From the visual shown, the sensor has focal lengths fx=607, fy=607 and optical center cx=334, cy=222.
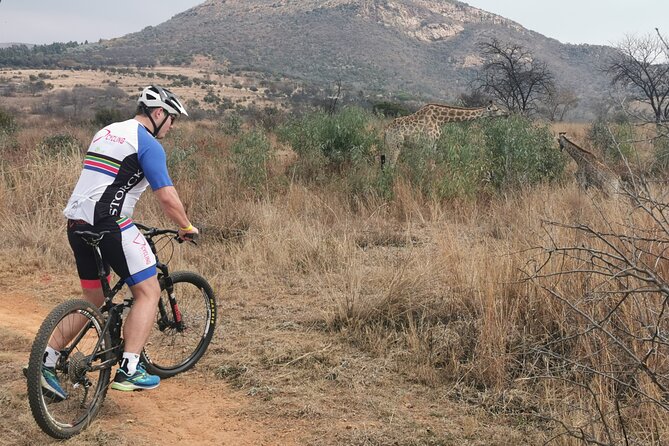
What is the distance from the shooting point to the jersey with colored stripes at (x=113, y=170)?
3734 mm

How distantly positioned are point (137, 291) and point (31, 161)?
8007 millimetres

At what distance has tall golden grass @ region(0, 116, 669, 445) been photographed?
382 centimetres

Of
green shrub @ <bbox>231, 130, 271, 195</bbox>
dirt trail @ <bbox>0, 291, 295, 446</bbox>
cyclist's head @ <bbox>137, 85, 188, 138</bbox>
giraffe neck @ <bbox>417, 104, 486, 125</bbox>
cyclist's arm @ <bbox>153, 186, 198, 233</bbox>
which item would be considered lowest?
dirt trail @ <bbox>0, 291, 295, 446</bbox>

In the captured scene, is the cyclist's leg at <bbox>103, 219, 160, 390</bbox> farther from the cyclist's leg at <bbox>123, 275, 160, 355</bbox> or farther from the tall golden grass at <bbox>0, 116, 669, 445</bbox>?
the tall golden grass at <bbox>0, 116, 669, 445</bbox>

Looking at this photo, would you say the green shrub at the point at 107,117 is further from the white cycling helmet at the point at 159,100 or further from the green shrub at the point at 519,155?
the white cycling helmet at the point at 159,100

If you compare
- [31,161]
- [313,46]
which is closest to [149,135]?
[31,161]

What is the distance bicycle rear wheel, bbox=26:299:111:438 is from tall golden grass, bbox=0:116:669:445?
6.44ft

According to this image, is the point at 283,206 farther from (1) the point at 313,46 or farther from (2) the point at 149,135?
(1) the point at 313,46

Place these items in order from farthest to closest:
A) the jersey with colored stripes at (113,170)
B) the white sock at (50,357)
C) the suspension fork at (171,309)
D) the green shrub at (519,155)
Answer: the green shrub at (519,155) < the suspension fork at (171,309) < the jersey with colored stripes at (113,170) < the white sock at (50,357)

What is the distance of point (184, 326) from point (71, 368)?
1.13m

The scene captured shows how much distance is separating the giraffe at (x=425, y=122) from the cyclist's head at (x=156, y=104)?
26.2 feet

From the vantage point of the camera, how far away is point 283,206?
9.12m

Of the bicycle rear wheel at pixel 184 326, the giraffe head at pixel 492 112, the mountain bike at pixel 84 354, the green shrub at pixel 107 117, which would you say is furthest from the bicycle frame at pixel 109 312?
the green shrub at pixel 107 117

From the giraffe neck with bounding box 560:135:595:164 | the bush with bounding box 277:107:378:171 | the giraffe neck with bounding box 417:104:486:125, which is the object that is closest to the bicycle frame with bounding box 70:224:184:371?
the giraffe neck with bounding box 560:135:595:164
